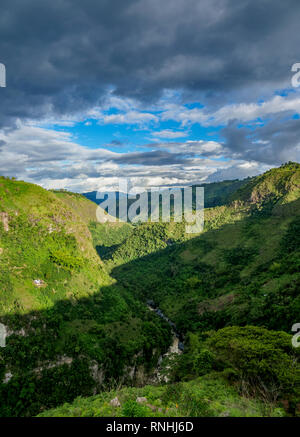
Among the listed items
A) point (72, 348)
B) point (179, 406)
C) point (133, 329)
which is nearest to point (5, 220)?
point (72, 348)

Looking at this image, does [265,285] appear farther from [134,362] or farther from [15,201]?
[15,201]

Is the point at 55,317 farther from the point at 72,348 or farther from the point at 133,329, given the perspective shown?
the point at 133,329

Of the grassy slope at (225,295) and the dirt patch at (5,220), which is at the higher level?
the dirt patch at (5,220)

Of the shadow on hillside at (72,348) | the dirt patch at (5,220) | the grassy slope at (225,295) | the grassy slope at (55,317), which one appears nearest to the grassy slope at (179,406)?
the grassy slope at (225,295)

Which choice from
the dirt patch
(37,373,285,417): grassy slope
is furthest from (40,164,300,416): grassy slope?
the dirt patch

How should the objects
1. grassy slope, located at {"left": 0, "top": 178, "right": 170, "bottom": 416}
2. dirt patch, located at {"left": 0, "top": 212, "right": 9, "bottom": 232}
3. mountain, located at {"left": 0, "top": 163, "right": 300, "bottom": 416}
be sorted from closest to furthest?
mountain, located at {"left": 0, "top": 163, "right": 300, "bottom": 416}
grassy slope, located at {"left": 0, "top": 178, "right": 170, "bottom": 416}
dirt patch, located at {"left": 0, "top": 212, "right": 9, "bottom": 232}

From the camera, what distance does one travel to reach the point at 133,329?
288 ft

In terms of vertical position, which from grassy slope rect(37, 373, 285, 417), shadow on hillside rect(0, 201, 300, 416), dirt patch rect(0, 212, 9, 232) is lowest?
shadow on hillside rect(0, 201, 300, 416)

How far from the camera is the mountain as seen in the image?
28.2 metres

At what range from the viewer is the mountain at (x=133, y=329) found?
92.7 feet

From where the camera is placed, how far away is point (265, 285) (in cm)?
9319

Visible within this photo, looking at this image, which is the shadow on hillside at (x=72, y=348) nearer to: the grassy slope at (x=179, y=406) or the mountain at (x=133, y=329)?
the mountain at (x=133, y=329)

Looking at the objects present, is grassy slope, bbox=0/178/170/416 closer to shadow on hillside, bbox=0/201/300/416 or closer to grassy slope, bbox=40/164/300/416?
shadow on hillside, bbox=0/201/300/416

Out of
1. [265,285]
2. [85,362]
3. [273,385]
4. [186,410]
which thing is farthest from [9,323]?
[265,285]
